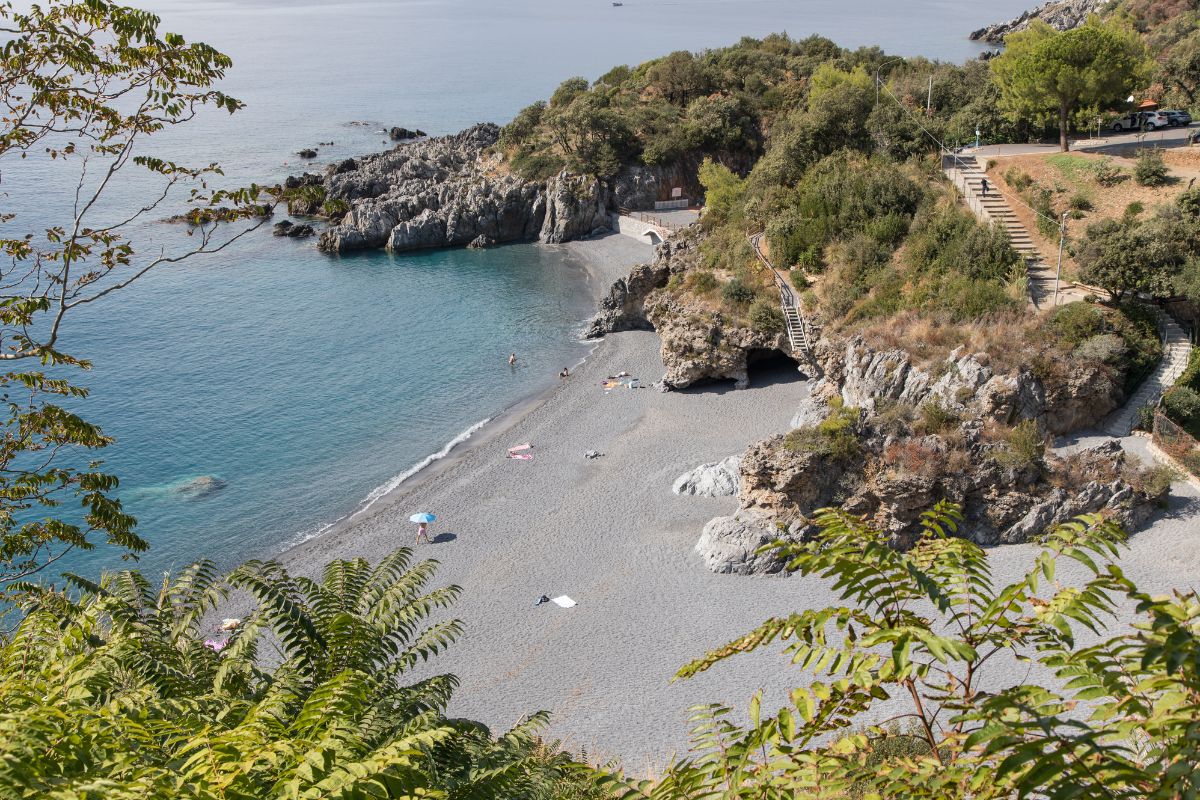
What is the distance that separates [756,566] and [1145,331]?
16441 mm

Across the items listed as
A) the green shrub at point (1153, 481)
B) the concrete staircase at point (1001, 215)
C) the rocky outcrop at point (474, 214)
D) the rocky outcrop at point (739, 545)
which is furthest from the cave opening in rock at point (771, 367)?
the rocky outcrop at point (474, 214)

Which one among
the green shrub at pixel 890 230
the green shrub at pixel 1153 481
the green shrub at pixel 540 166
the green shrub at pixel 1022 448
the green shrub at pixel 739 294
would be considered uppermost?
the green shrub at pixel 540 166

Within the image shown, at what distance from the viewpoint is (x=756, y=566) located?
83.7ft

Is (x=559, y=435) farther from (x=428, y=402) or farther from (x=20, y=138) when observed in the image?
(x=20, y=138)

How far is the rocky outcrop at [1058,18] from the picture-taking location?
379ft

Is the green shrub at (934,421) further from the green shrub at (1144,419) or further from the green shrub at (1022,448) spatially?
the green shrub at (1144,419)

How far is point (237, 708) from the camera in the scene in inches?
321

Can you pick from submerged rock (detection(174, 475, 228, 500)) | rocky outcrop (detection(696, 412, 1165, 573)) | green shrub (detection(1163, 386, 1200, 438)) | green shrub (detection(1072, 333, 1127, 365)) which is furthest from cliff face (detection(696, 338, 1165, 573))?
submerged rock (detection(174, 475, 228, 500))

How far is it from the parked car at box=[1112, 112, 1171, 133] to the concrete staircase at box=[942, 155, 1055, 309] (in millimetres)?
8605

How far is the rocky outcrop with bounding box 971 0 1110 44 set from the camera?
116 metres

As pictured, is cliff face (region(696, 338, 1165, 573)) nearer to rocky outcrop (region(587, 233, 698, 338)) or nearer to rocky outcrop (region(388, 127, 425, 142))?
rocky outcrop (region(587, 233, 698, 338))

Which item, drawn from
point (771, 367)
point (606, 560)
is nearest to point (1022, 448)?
point (606, 560)

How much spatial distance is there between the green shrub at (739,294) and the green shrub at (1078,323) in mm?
13543

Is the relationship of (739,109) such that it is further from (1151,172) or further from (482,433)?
(482,433)
